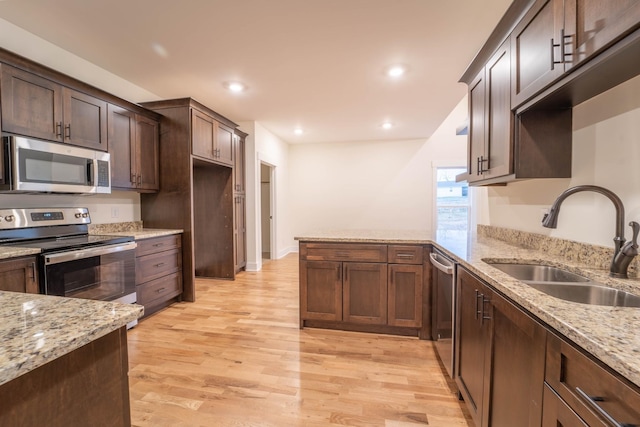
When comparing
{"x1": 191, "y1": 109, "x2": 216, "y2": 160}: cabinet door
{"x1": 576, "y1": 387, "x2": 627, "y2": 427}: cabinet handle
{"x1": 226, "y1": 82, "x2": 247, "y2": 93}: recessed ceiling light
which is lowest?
{"x1": 576, "y1": 387, "x2": 627, "y2": 427}: cabinet handle

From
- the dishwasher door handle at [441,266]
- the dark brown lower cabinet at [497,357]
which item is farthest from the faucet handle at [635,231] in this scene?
the dishwasher door handle at [441,266]

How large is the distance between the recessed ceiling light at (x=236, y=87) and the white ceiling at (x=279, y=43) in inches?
2.9

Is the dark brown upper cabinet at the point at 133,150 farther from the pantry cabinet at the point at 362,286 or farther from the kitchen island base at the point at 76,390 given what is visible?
the kitchen island base at the point at 76,390

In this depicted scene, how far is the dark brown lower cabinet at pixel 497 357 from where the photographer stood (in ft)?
3.14

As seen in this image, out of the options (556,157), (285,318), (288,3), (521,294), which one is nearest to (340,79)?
(288,3)

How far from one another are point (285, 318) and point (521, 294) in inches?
94.9

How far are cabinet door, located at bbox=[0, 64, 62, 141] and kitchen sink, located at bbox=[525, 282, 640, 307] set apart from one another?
343 cm

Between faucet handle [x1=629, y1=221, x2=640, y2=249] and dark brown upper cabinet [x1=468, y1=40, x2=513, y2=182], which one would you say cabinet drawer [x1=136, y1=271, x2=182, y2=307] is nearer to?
dark brown upper cabinet [x1=468, y1=40, x2=513, y2=182]

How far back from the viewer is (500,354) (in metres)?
1.20

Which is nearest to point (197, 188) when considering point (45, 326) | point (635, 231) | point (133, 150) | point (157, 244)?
point (133, 150)

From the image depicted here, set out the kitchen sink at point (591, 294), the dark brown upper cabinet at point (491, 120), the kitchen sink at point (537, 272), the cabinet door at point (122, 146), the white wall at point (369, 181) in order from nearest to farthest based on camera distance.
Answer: the kitchen sink at point (591, 294)
the kitchen sink at point (537, 272)
the dark brown upper cabinet at point (491, 120)
the cabinet door at point (122, 146)
the white wall at point (369, 181)

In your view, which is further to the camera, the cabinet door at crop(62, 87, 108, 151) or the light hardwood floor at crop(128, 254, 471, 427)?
the cabinet door at crop(62, 87, 108, 151)

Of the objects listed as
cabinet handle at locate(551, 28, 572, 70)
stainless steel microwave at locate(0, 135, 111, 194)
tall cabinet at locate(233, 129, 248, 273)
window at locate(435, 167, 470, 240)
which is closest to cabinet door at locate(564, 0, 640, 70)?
cabinet handle at locate(551, 28, 572, 70)

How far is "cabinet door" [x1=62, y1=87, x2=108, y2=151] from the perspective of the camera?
7.93 ft
